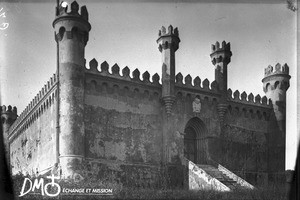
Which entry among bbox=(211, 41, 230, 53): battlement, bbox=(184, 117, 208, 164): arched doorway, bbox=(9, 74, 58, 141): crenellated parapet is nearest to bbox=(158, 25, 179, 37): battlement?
bbox=(211, 41, 230, 53): battlement

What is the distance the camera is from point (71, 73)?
16.3 meters

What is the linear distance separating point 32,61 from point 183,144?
9762mm

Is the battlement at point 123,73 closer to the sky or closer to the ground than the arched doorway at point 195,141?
closer to the sky

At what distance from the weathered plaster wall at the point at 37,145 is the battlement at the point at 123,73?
8.79 ft

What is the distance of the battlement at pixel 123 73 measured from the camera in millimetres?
17578

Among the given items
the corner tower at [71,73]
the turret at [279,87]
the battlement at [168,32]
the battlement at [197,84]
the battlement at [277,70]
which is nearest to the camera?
the corner tower at [71,73]

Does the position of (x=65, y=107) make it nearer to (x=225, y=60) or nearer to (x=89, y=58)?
(x=89, y=58)

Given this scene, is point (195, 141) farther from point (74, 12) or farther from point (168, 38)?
point (74, 12)

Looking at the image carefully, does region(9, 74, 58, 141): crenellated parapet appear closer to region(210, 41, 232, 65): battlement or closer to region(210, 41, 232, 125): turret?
region(210, 41, 232, 125): turret

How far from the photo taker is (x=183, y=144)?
767 inches

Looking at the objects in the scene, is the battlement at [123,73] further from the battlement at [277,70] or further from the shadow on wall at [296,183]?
the shadow on wall at [296,183]

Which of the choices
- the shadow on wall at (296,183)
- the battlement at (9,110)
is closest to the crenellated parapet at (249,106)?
the battlement at (9,110)

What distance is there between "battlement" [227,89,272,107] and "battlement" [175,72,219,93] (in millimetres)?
1273

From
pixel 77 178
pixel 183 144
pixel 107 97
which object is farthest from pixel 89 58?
pixel 183 144
